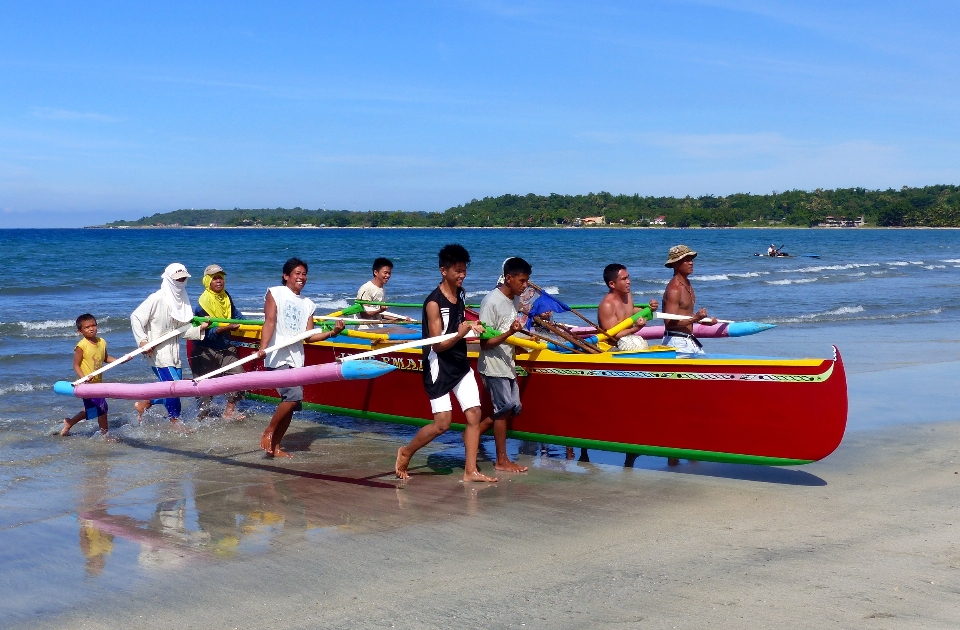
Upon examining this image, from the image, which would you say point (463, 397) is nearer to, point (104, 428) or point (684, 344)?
point (684, 344)

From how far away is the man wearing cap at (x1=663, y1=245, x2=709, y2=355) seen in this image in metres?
7.69

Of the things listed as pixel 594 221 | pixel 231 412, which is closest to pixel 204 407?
pixel 231 412

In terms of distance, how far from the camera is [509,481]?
717cm

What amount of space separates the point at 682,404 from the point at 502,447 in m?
1.38

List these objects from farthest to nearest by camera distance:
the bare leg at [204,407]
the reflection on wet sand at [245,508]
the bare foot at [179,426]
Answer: the bare leg at [204,407] → the bare foot at [179,426] → the reflection on wet sand at [245,508]

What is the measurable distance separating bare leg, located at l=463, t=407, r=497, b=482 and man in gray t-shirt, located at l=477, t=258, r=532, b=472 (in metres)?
0.29

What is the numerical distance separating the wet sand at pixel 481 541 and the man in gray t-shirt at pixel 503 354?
1.32ft

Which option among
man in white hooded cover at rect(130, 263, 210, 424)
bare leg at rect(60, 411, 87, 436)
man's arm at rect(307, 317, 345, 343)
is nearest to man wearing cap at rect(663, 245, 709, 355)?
man's arm at rect(307, 317, 345, 343)

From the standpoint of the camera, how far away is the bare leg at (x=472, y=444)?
689 cm

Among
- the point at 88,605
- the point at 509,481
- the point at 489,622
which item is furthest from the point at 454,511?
the point at 88,605

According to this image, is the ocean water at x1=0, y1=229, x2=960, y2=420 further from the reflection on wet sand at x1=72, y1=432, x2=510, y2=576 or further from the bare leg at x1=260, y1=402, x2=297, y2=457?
the reflection on wet sand at x1=72, y1=432, x2=510, y2=576

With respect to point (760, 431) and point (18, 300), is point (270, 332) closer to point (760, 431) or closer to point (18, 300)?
point (760, 431)

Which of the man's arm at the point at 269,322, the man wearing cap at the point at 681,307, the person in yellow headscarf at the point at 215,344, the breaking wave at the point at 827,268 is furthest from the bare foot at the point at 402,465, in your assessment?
the breaking wave at the point at 827,268

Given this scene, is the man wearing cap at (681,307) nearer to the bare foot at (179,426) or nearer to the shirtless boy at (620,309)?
the shirtless boy at (620,309)
